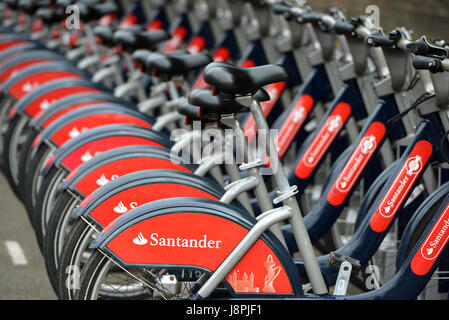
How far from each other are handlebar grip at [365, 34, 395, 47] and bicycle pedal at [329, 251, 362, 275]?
2.86 ft

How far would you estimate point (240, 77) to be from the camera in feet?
10.6

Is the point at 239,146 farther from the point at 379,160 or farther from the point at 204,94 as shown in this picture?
the point at 379,160

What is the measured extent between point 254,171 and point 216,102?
12.6 inches

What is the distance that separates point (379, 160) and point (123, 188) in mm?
1414

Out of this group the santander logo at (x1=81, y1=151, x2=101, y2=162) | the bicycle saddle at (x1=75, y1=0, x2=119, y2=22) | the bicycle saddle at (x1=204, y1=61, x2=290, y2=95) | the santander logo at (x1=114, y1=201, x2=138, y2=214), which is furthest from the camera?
the bicycle saddle at (x1=75, y1=0, x2=119, y2=22)

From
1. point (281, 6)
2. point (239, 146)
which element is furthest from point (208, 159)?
point (281, 6)

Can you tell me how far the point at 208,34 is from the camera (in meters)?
7.55

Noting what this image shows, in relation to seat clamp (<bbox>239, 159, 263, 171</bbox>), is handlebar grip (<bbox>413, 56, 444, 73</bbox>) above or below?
above

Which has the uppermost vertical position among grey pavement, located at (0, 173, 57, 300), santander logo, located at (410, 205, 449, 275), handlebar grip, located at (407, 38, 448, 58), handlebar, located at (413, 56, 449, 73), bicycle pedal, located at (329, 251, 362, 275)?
handlebar grip, located at (407, 38, 448, 58)

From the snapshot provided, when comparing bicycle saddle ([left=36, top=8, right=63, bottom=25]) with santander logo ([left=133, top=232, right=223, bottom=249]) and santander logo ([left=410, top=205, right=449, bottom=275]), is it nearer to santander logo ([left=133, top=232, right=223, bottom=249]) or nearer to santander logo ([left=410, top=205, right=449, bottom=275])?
santander logo ([left=133, top=232, right=223, bottom=249])

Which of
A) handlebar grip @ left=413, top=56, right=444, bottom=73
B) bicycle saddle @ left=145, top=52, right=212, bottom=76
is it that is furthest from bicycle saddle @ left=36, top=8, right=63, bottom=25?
handlebar grip @ left=413, top=56, right=444, bottom=73

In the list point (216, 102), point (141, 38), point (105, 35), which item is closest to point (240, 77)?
point (216, 102)

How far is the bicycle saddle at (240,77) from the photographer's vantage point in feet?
10.6

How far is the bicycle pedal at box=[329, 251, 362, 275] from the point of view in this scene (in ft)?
12.0
